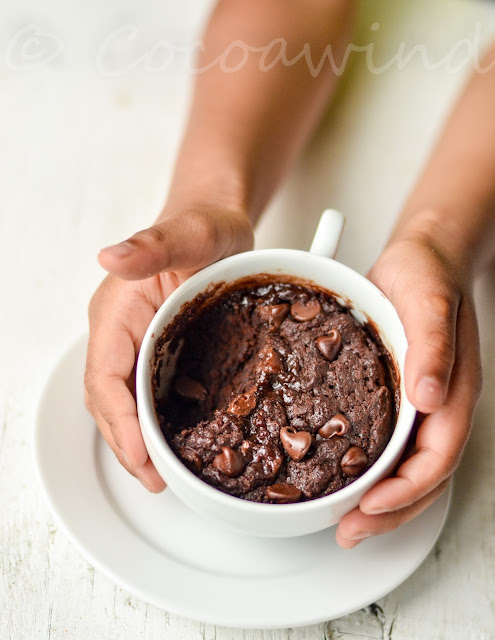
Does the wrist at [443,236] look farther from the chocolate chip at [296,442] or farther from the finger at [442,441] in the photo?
the chocolate chip at [296,442]

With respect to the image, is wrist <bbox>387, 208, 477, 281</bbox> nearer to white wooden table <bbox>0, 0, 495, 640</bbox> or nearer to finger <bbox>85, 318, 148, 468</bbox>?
white wooden table <bbox>0, 0, 495, 640</bbox>

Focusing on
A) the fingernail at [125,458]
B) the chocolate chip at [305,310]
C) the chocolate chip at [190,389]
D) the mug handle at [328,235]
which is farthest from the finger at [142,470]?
the mug handle at [328,235]

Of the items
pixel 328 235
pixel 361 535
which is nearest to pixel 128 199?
pixel 328 235

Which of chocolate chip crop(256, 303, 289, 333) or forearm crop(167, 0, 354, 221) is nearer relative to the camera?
chocolate chip crop(256, 303, 289, 333)

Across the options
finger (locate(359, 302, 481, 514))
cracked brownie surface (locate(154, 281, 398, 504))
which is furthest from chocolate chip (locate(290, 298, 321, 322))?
finger (locate(359, 302, 481, 514))

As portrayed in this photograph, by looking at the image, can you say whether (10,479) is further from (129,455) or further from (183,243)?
(183,243)

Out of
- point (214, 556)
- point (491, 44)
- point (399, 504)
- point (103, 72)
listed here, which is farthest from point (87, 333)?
point (491, 44)
